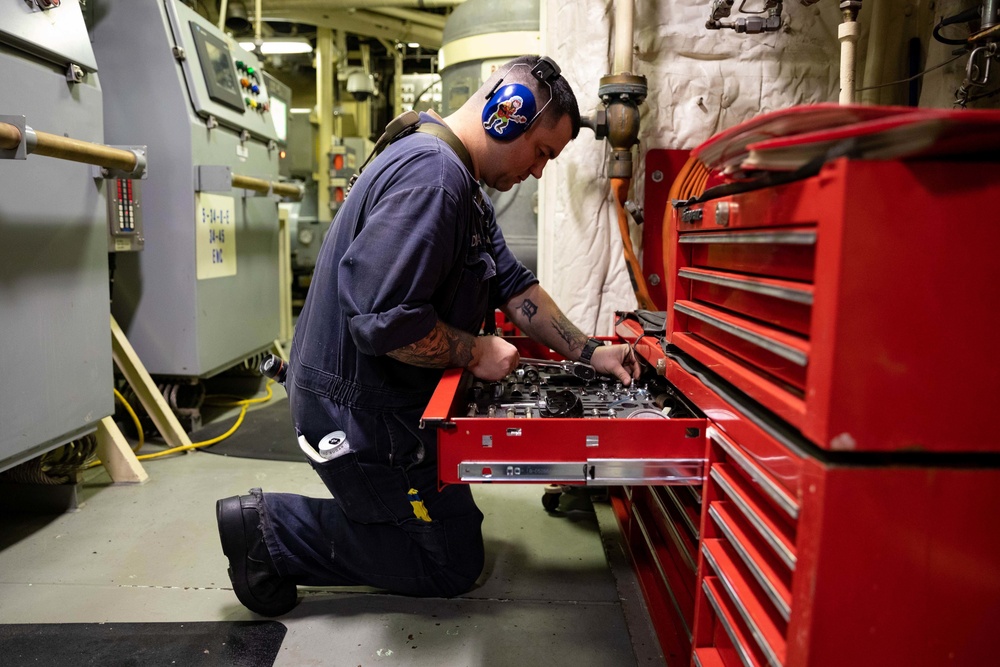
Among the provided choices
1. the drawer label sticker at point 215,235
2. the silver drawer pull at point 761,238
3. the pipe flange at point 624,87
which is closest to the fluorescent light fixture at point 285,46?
the drawer label sticker at point 215,235

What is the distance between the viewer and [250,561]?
1321mm

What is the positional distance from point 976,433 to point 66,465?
2110mm

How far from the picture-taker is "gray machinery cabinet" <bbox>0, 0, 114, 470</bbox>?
1.54 meters

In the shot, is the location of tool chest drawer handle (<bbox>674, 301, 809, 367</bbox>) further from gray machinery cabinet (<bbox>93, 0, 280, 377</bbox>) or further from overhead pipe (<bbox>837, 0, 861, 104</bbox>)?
gray machinery cabinet (<bbox>93, 0, 280, 377</bbox>)

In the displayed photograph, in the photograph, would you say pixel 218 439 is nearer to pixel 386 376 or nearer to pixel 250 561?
pixel 250 561

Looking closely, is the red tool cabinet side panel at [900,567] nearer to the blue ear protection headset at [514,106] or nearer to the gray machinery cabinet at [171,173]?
the blue ear protection headset at [514,106]

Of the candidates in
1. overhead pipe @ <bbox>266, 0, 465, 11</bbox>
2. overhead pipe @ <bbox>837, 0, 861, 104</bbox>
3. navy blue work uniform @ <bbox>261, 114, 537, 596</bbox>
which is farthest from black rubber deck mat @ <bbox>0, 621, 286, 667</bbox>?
overhead pipe @ <bbox>266, 0, 465, 11</bbox>

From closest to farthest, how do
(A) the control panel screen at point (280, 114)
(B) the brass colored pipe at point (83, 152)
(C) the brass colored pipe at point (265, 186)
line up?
(B) the brass colored pipe at point (83, 152), (C) the brass colored pipe at point (265, 186), (A) the control panel screen at point (280, 114)

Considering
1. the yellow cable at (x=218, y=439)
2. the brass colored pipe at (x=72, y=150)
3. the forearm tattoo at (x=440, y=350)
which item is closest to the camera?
the forearm tattoo at (x=440, y=350)

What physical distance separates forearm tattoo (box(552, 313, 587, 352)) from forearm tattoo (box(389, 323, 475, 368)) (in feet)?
1.34

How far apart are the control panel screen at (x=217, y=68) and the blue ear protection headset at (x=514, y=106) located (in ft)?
5.39

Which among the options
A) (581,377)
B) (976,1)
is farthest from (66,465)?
(976,1)

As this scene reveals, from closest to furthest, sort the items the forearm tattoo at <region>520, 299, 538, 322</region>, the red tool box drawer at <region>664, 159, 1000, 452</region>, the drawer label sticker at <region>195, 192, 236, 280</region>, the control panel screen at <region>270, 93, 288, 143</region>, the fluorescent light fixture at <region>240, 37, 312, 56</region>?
1. the red tool box drawer at <region>664, 159, 1000, 452</region>
2. the forearm tattoo at <region>520, 299, 538, 322</region>
3. the drawer label sticker at <region>195, 192, 236, 280</region>
4. the control panel screen at <region>270, 93, 288, 143</region>
5. the fluorescent light fixture at <region>240, 37, 312, 56</region>

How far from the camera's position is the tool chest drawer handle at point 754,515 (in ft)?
2.13
